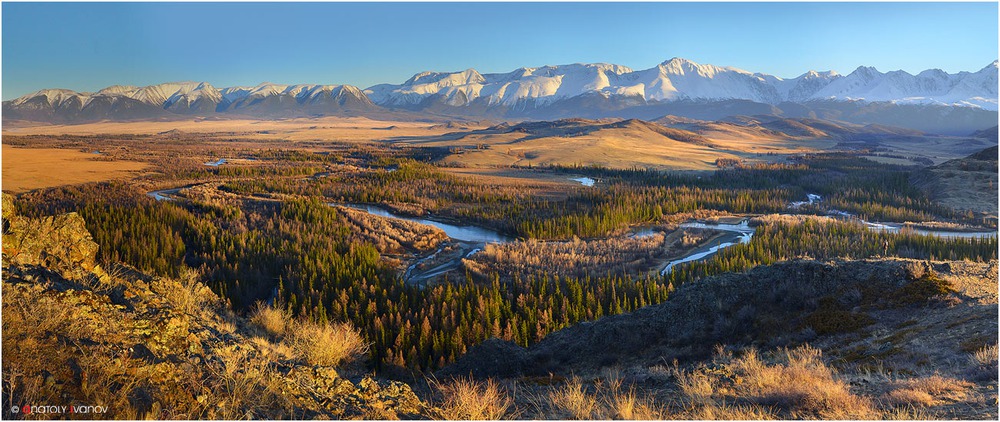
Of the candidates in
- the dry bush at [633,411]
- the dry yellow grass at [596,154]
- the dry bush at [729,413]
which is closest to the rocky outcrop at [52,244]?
the dry bush at [633,411]

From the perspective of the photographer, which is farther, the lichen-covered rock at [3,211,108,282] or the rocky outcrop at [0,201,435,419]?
the lichen-covered rock at [3,211,108,282]

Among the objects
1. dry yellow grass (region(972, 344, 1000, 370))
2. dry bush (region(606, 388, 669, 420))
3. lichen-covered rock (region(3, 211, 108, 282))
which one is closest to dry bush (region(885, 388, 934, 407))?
dry yellow grass (region(972, 344, 1000, 370))

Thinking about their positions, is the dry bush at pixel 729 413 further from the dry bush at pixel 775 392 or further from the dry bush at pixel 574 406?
the dry bush at pixel 574 406

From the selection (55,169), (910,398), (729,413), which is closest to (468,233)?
(729,413)

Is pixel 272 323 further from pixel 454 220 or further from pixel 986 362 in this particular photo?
pixel 454 220

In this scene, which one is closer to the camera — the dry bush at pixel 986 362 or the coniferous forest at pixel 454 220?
the dry bush at pixel 986 362

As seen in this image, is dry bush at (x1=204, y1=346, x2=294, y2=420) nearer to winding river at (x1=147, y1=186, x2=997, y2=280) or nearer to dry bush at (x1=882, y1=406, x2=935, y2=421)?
dry bush at (x1=882, y1=406, x2=935, y2=421)
